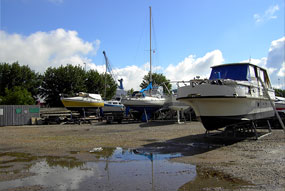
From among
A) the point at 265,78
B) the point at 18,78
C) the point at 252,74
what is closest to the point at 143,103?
the point at 265,78

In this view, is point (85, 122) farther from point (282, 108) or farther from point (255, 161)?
point (255, 161)

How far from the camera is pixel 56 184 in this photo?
593 cm

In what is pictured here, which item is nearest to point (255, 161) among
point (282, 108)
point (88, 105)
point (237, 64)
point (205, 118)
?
point (205, 118)

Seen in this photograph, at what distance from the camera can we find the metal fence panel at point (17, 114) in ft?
83.3

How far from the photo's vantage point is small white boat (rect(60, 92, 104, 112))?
30.5 m

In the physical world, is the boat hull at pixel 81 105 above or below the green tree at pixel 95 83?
below

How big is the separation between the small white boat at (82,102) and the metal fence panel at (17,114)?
366 cm

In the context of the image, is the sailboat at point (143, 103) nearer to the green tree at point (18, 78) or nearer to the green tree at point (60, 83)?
the green tree at point (60, 83)

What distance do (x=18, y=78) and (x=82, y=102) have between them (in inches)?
991

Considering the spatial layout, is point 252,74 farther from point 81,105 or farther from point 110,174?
point 81,105

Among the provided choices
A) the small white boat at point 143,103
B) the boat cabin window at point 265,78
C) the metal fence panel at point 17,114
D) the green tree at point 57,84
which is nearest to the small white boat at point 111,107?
the small white boat at point 143,103

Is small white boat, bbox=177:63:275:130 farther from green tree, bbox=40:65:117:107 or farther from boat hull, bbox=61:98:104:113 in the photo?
green tree, bbox=40:65:117:107

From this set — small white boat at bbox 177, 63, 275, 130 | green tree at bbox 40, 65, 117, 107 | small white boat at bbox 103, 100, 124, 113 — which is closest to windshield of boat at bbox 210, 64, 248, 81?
small white boat at bbox 177, 63, 275, 130

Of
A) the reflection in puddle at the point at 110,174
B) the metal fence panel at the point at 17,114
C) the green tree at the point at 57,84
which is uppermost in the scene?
the green tree at the point at 57,84
